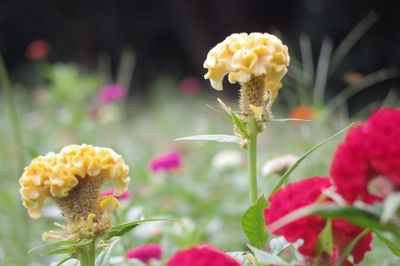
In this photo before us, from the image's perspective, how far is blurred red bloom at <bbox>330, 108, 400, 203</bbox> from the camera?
55 cm

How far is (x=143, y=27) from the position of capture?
24.2 ft

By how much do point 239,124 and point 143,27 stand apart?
266 inches

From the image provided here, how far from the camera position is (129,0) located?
7289mm

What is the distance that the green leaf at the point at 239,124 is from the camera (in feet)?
2.56

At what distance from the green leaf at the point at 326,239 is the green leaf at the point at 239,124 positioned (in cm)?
20

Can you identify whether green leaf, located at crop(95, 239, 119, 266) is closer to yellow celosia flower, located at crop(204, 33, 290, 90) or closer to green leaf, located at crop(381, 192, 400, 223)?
yellow celosia flower, located at crop(204, 33, 290, 90)

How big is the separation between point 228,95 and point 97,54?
6.99 ft

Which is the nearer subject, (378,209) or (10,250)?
(378,209)

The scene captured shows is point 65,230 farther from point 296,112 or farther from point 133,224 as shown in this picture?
point 296,112

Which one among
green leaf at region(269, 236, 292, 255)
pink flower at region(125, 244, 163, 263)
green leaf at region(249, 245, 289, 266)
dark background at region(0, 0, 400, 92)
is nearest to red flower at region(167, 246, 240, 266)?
green leaf at region(249, 245, 289, 266)

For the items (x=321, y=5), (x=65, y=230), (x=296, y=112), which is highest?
(x=321, y=5)

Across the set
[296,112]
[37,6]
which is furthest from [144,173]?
[37,6]

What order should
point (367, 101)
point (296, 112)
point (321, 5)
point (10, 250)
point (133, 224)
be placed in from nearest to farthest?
point (133, 224)
point (10, 250)
point (296, 112)
point (367, 101)
point (321, 5)

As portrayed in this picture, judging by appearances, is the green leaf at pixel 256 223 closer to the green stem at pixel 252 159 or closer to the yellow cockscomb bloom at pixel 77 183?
A: the green stem at pixel 252 159
